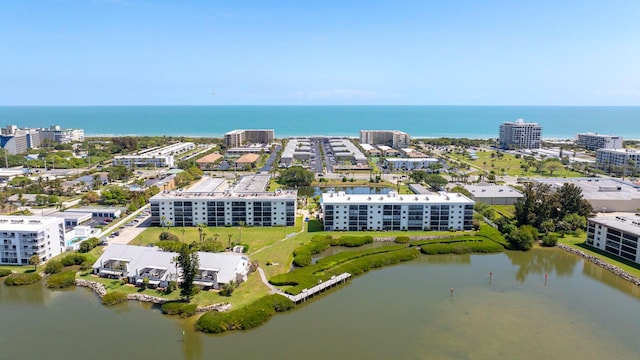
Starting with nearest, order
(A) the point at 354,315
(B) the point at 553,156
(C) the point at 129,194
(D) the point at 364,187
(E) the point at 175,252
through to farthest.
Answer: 1. (A) the point at 354,315
2. (E) the point at 175,252
3. (C) the point at 129,194
4. (D) the point at 364,187
5. (B) the point at 553,156

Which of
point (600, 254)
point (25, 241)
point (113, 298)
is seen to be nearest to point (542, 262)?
point (600, 254)

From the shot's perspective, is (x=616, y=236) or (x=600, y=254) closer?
(x=616, y=236)

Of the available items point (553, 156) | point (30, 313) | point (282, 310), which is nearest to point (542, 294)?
point (282, 310)

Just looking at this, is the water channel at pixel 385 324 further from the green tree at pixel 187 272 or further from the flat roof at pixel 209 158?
the flat roof at pixel 209 158

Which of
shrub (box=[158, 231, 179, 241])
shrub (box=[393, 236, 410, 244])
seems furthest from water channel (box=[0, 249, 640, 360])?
shrub (box=[158, 231, 179, 241])

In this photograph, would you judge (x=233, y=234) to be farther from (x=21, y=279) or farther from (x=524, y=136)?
(x=524, y=136)

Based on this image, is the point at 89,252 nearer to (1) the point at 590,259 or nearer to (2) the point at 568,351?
(2) the point at 568,351

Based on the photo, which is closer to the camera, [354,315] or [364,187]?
[354,315]
